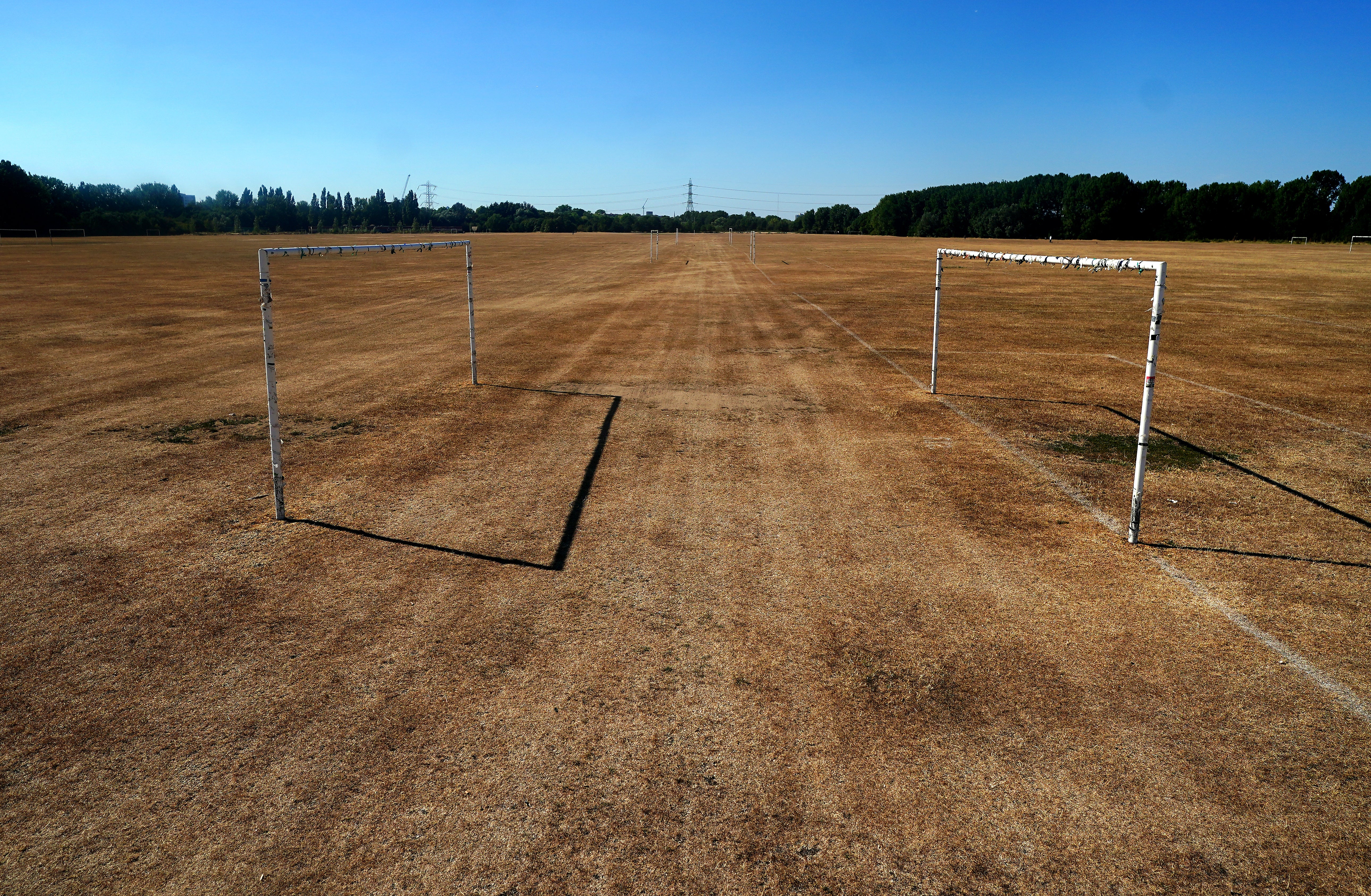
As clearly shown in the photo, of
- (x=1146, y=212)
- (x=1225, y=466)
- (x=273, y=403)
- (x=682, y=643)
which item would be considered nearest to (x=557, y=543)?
(x=682, y=643)

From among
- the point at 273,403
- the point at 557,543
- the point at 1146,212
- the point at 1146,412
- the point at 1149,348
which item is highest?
the point at 1146,212

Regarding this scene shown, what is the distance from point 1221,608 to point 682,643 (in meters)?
4.14

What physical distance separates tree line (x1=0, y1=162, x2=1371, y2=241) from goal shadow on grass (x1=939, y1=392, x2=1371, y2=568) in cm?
7521

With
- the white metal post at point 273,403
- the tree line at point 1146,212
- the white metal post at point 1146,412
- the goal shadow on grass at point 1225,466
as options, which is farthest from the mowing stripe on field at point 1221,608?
the tree line at point 1146,212

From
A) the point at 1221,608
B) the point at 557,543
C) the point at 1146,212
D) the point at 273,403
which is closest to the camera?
the point at 1221,608

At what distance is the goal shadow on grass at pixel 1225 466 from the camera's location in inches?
280

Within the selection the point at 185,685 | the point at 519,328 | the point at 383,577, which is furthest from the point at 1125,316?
the point at 185,685

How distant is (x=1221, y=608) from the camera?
6160mm

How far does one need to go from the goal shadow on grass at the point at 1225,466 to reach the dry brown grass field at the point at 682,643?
66 millimetres

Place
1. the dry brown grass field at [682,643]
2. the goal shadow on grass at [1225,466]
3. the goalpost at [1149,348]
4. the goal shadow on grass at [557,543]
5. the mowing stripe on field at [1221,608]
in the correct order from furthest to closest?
the goal shadow on grass at [1225,466] → the goal shadow on grass at [557,543] → the goalpost at [1149,348] → the mowing stripe on field at [1221,608] → the dry brown grass field at [682,643]

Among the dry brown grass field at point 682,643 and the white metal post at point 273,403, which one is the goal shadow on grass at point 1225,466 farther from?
the white metal post at point 273,403

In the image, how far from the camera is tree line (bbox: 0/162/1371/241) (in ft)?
375

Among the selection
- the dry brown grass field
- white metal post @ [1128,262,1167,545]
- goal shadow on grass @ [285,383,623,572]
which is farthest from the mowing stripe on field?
goal shadow on grass @ [285,383,623,572]

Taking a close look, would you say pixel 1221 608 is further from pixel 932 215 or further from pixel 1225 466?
pixel 932 215
